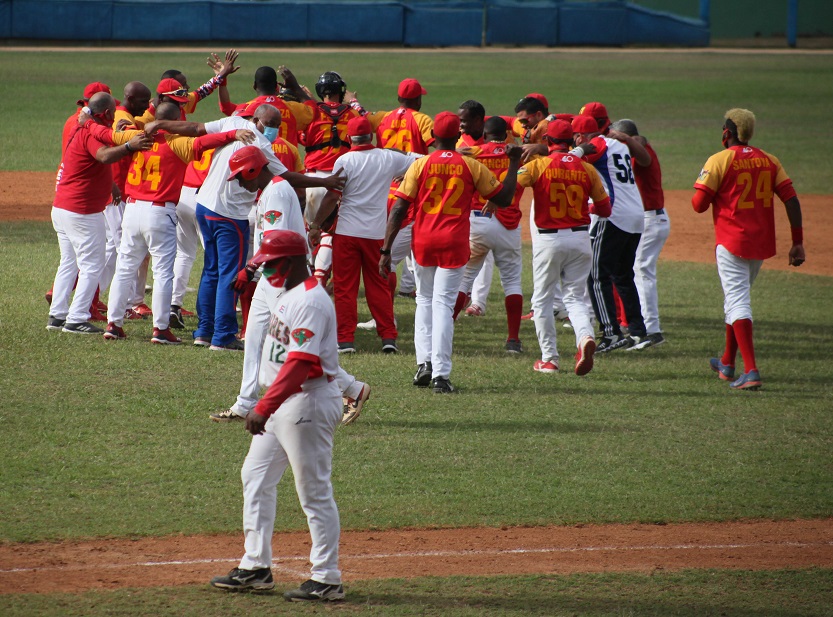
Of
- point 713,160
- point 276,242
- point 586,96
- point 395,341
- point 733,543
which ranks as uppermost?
point 586,96

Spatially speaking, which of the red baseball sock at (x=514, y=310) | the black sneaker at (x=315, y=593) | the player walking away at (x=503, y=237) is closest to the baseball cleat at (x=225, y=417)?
the black sneaker at (x=315, y=593)

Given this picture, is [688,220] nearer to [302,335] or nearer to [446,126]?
[446,126]

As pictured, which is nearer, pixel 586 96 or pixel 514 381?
pixel 514 381

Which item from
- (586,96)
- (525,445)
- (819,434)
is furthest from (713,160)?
(586,96)

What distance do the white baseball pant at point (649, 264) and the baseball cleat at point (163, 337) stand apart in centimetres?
486

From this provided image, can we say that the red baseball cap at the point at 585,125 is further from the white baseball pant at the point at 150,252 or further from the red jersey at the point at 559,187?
the white baseball pant at the point at 150,252

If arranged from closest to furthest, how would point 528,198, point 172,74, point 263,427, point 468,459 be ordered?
point 263,427 → point 468,459 → point 172,74 → point 528,198

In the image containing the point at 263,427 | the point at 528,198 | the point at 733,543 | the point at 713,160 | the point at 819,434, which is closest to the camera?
the point at 263,427

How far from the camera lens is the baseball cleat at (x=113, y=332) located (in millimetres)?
10281

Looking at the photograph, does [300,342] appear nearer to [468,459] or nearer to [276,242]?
[276,242]

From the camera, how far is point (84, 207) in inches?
406

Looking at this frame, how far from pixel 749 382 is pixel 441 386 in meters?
2.79

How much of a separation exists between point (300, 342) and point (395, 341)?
5.73 m

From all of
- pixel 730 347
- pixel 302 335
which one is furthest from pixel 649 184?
pixel 302 335
